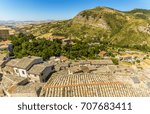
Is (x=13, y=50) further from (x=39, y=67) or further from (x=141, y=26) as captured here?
(x=141, y=26)

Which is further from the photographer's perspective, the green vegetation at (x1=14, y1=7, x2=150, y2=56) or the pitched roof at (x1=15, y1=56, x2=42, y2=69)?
the green vegetation at (x1=14, y1=7, x2=150, y2=56)

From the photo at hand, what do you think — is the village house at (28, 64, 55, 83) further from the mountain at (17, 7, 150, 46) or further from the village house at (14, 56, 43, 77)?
the mountain at (17, 7, 150, 46)

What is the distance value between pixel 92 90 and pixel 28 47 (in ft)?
78.7

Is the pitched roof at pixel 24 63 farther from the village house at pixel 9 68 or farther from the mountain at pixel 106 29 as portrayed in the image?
the mountain at pixel 106 29

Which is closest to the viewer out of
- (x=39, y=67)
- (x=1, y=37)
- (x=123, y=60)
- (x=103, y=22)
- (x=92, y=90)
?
(x=92, y=90)

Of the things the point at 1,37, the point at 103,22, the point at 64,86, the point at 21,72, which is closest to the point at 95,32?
the point at 103,22

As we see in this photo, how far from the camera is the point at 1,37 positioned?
47844 millimetres

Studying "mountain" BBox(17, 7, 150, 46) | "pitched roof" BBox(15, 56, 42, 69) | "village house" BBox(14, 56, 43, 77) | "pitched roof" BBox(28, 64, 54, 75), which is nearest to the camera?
"pitched roof" BBox(28, 64, 54, 75)

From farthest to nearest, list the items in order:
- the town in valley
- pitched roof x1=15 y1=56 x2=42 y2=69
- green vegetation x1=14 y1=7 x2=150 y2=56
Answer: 1. green vegetation x1=14 y1=7 x2=150 y2=56
2. pitched roof x1=15 y1=56 x2=42 y2=69
3. the town in valley

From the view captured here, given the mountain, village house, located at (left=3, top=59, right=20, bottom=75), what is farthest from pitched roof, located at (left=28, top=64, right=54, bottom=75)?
the mountain

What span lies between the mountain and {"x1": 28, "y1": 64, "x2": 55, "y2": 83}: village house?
4074 cm

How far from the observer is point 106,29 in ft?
239

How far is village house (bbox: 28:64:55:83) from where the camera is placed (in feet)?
60.6

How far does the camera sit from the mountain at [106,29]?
62125 mm
